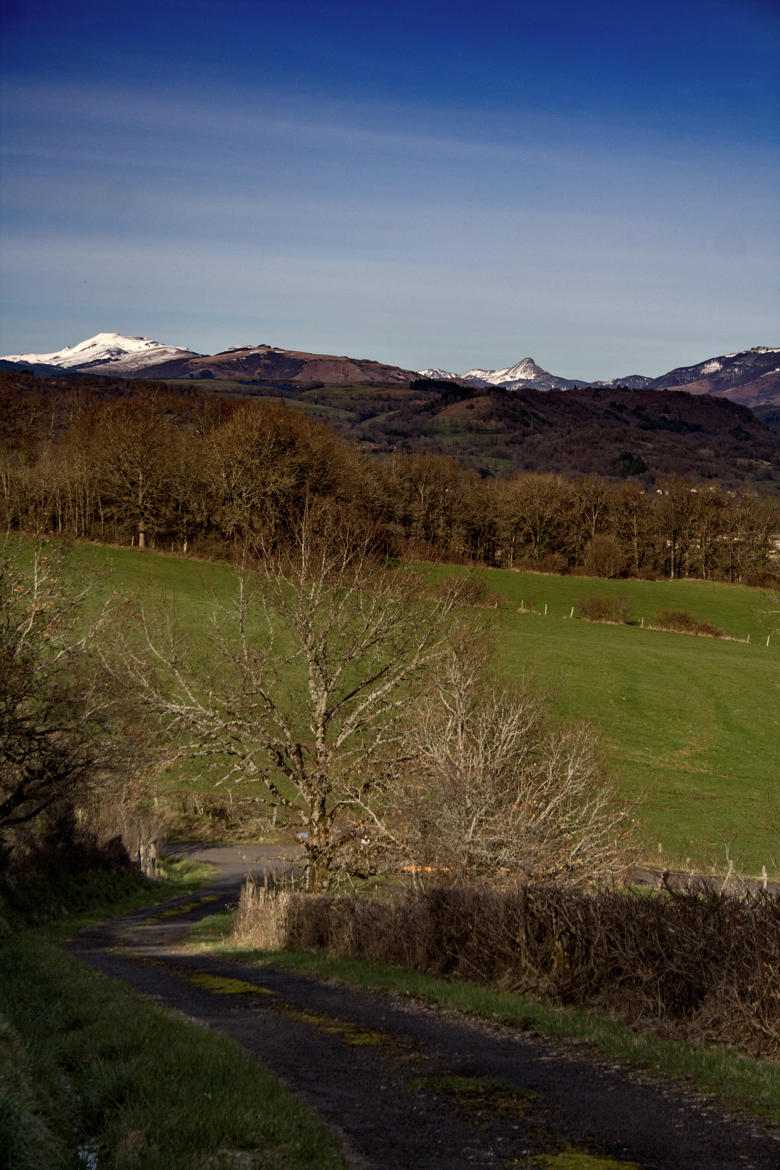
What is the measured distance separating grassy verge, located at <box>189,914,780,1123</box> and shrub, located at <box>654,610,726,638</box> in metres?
72.5

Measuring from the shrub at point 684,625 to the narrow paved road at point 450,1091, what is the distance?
243ft

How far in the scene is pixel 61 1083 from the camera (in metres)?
7.03

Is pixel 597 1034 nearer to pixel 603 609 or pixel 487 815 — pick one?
pixel 487 815

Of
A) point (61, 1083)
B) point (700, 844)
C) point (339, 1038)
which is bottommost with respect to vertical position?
point (700, 844)

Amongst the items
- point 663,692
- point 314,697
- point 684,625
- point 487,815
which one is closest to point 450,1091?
point 487,815

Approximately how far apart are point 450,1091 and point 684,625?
78.8m

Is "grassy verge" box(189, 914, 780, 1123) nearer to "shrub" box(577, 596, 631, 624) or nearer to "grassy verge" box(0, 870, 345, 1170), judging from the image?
"grassy verge" box(0, 870, 345, 1170)

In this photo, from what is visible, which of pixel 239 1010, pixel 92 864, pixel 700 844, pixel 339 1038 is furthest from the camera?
pixel 700 844

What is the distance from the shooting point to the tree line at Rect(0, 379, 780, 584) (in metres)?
71.1

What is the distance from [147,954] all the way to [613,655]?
52721mm

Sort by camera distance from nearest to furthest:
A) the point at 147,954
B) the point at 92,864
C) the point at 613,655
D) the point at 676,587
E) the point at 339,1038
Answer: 1. the point at 339,1038
2. the point at 147,954
3. the point at 92,864
4. the point at 613,655
5. the point at 676,587

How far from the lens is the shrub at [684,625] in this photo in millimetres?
82250

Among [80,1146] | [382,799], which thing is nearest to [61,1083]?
[80,1146]

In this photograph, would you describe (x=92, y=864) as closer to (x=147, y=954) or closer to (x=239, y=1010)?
(x=147, y=954)
